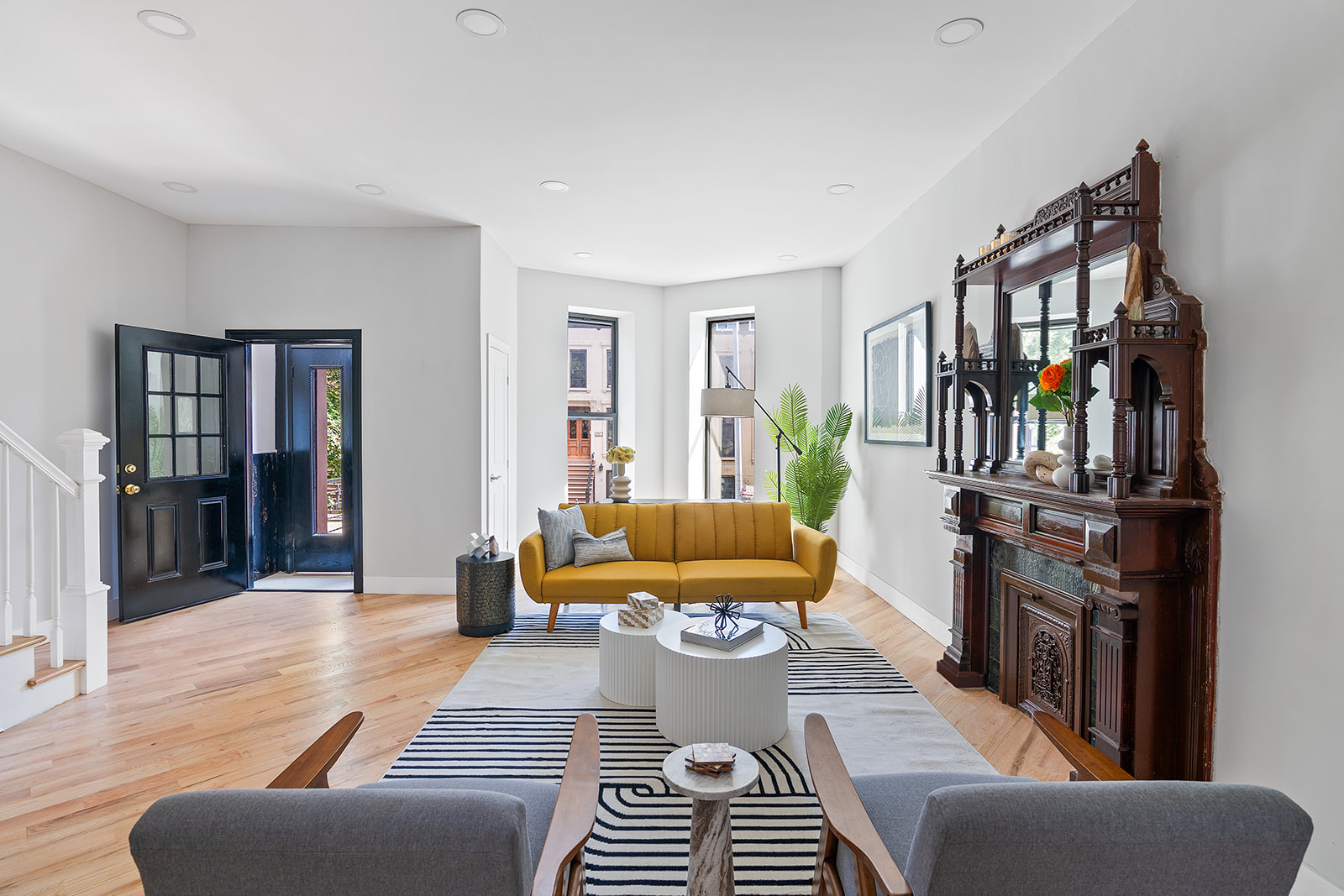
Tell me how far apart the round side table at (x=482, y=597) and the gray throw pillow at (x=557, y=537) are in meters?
0.27

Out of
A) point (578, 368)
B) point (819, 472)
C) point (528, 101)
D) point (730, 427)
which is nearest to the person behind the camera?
point (528, 101)

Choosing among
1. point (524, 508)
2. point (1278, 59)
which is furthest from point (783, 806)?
point (524, 508)

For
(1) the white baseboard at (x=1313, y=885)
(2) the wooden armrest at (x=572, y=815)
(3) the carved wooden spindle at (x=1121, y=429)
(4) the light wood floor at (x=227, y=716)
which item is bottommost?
(4) the light wood floor at (x=227, y=716)

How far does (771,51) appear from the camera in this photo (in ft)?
8.84

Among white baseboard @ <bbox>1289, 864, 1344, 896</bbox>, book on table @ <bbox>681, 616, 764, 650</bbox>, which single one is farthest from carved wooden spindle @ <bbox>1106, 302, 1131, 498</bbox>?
book on table @ <bbox>681, 616, 764, 650</bbox>

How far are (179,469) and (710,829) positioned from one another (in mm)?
4811

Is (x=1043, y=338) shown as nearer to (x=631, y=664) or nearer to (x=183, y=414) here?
(x=631, y=664)

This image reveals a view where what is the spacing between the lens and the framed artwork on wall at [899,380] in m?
4.27

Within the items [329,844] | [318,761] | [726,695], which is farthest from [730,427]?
[329,844]

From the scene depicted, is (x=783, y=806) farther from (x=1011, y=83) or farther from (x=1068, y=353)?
(x=1011, y=83)

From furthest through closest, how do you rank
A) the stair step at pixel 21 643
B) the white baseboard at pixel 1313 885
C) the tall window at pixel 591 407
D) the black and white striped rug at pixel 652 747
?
the tall window at pixel 591 407 < the stair step at pixel 21 643 < the black and white striped rug at pixel 652 747 < the white baseboard at pixel 1313 885

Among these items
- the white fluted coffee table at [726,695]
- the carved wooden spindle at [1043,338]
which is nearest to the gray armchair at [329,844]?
the white fluted coffee table at [726,695]

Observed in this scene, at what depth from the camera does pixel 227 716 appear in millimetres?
2957

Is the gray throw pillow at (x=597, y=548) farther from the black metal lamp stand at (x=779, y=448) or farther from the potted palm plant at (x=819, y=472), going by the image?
the black metal lamp stand at (x=779, y=448)
